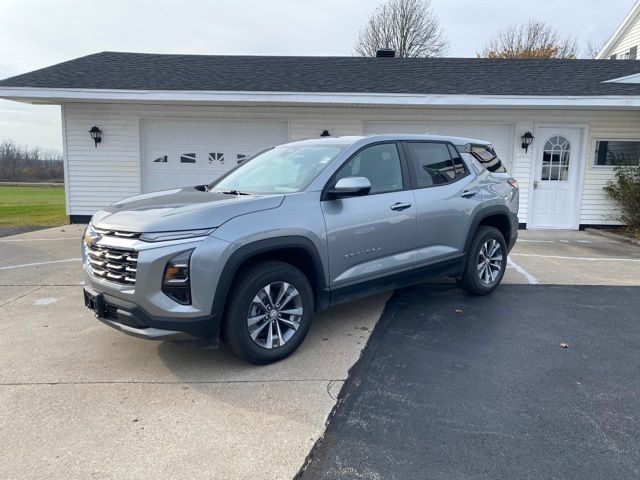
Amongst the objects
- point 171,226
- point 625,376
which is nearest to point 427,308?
point 625,376

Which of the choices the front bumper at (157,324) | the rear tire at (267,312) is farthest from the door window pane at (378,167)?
the front bumper at (157,324)

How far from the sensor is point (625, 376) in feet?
11.3

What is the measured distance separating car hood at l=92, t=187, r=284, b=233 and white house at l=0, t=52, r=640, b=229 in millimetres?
7244

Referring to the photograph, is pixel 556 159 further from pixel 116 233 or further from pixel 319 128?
pixel 116 233

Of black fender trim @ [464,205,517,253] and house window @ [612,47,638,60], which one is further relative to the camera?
house window @ [612,47,638,60]

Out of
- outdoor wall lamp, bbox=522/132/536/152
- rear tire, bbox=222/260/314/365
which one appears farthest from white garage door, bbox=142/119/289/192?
rear tire, bbox=222/260/314/365

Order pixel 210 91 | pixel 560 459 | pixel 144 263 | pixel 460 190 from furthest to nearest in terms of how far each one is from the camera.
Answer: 1. pixel 210 91
2. pixel 460 190
3. pixel 144 263
4. pixel 560 459

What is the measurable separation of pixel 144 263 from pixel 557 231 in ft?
34.5

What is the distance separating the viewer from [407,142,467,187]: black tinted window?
15.0ft

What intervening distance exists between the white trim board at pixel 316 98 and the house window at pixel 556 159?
4.14 ft

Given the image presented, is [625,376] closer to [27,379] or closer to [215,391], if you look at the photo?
[215,391]

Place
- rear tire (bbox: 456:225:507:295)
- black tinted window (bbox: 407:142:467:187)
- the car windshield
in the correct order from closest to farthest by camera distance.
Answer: the car windshield → black tinted window (bbox: 407:142:467:187) → rear tire (bbox: 456:225:507:295)

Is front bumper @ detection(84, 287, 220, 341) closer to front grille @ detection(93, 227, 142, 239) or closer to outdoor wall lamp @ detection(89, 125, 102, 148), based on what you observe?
front grille @ detection(93, 227, 142, 239)

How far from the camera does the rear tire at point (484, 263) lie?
5.08 metres
